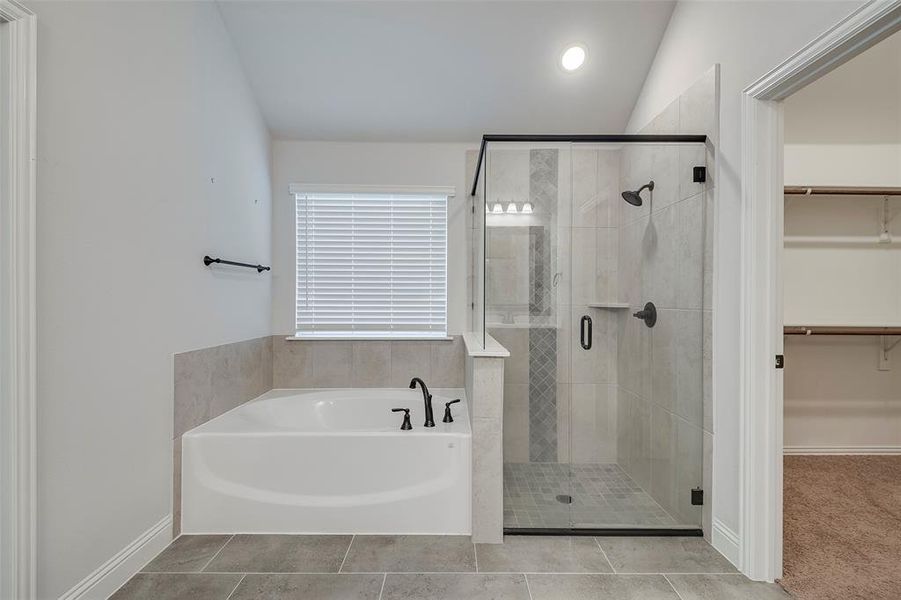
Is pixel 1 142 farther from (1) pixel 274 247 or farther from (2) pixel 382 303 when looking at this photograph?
(2) pixel 382 303

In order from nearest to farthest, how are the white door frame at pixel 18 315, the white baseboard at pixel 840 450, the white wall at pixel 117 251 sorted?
1. the white door frame at pixel 18 315
2. the white wall at pixel 117 251
3. the white baseboard at pixel 840 450

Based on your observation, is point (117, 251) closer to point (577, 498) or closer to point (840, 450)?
point (577, 498)

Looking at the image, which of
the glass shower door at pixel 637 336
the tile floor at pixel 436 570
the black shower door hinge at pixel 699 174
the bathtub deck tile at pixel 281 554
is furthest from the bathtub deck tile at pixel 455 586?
the black shower door hinge at pixel 699 174

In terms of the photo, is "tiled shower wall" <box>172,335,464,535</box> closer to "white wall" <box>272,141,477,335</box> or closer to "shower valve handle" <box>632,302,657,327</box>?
"white wall" <box>272,141,477,335</box>

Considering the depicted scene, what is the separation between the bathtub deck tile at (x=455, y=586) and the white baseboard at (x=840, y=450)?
2497mm

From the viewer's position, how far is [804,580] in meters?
1.72

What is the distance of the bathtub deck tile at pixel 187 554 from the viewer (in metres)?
1.79

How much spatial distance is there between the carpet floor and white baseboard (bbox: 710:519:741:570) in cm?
17

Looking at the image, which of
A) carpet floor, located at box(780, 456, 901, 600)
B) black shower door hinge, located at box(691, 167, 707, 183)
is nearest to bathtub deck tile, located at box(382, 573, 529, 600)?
carpet floor, located at box(780, 456, 901, 600)

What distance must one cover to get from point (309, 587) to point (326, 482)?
0.46 meters

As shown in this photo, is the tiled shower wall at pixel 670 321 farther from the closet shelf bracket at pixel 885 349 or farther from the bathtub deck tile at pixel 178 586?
the closet shelf bracket at pixel 885 349

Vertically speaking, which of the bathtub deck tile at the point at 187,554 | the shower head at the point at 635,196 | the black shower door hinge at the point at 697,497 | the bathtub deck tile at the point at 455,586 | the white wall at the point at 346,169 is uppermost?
the white wall at the point at 346,169

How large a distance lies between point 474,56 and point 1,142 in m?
2.22

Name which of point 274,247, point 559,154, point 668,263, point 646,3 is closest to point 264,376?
point 274,247
